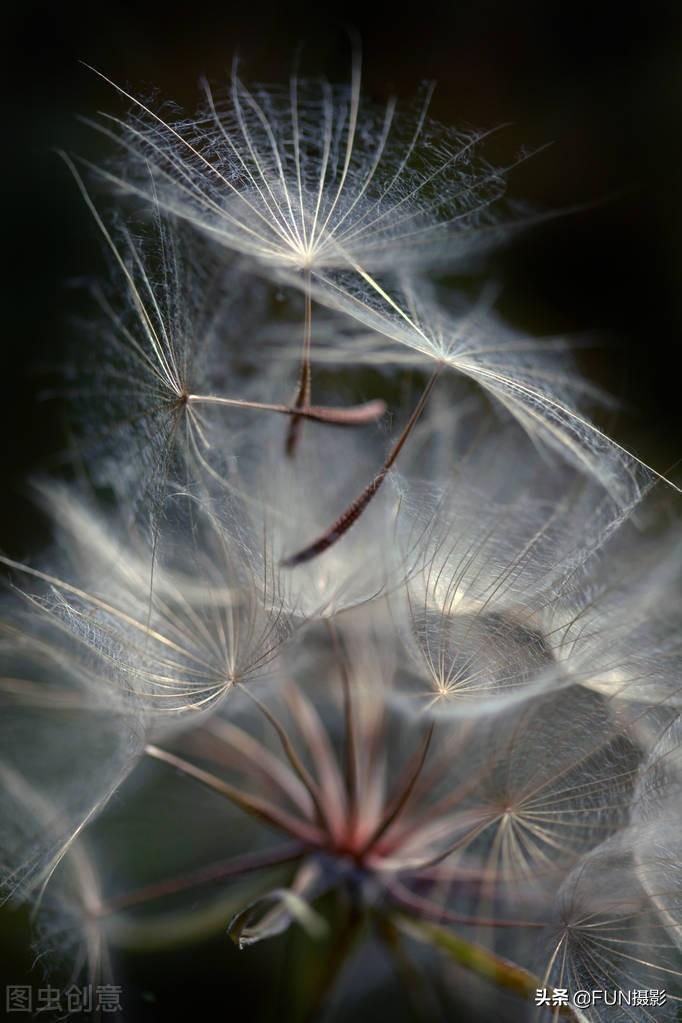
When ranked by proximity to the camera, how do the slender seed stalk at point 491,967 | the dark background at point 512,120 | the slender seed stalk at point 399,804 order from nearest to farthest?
the slender seed stalk at point 491,967, the slender seed stalk at point 399,804, the dark background at point 512,120

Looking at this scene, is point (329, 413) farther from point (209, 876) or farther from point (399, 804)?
point (209, 876)

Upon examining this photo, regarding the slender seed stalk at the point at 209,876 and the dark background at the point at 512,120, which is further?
the dark background at the point at 512,120

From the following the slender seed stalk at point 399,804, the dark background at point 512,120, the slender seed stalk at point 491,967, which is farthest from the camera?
the dark background at point 512,120

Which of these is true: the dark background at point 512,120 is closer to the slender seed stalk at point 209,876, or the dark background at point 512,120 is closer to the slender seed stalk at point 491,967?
the slender seed stalk at point 209,876

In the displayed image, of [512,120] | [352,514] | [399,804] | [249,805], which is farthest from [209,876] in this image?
[512,120]

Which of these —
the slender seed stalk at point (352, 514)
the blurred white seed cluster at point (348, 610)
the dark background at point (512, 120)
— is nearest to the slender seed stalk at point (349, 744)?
the blurred white seed cluster at point (348, 610)

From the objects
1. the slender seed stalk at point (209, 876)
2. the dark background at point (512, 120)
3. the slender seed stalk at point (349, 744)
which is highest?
the dark background at point (512, 120)

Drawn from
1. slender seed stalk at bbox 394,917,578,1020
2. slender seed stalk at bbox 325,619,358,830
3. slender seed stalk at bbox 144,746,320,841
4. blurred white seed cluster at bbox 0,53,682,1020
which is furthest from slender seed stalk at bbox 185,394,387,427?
slender seed stalk at bbox 394,917,578,1020

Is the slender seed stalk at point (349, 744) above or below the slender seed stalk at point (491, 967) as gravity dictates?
above
